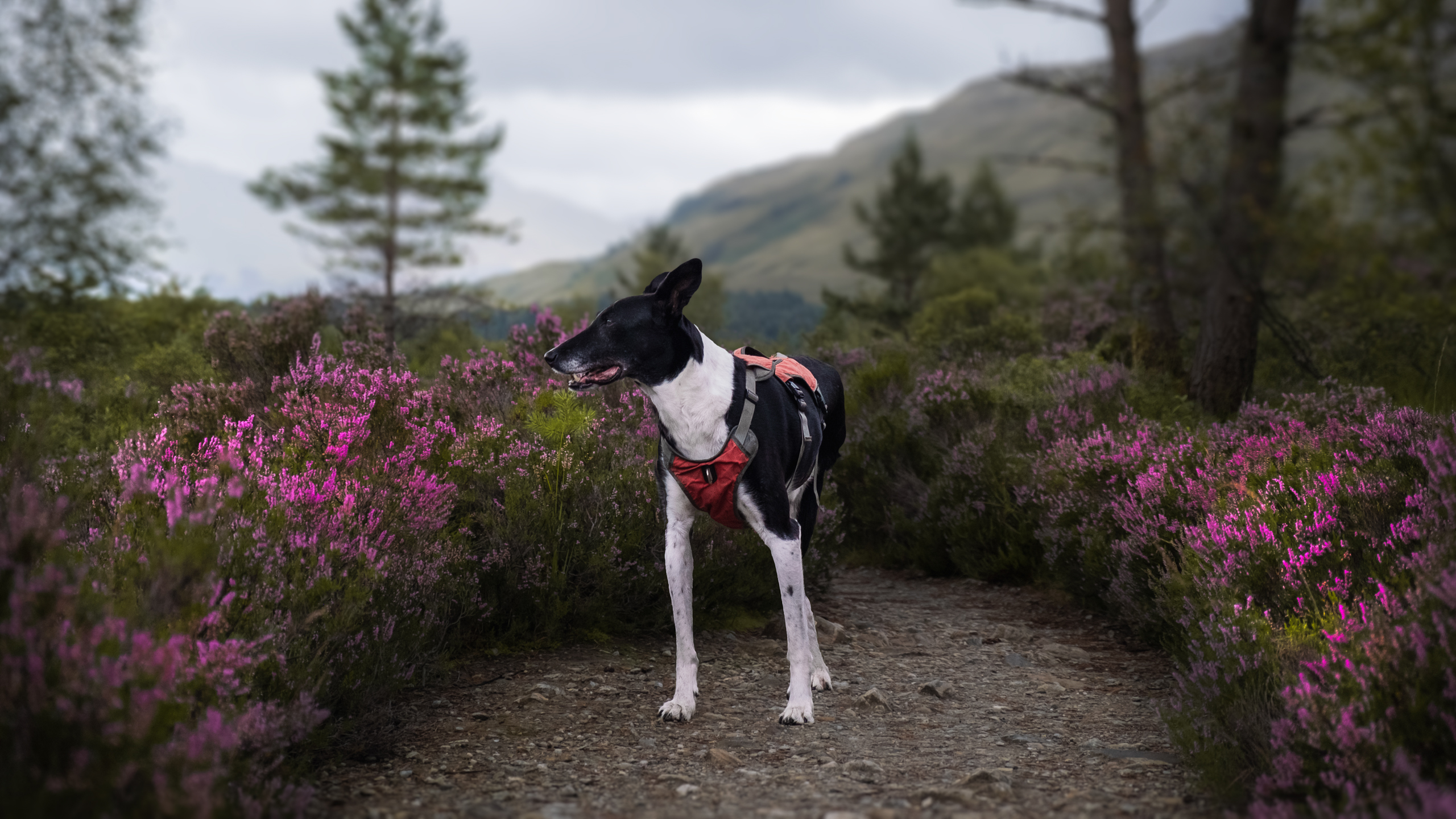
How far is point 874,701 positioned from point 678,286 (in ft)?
7.45

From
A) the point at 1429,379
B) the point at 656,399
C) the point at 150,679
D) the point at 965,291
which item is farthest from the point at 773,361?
the point at 965,291

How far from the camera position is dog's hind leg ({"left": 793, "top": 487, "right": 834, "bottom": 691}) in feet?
15.6

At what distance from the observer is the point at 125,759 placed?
240 cm

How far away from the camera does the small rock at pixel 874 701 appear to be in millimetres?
4590

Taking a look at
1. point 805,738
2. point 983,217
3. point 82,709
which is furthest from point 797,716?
point 983,217

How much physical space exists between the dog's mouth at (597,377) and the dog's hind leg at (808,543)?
4.26 ft

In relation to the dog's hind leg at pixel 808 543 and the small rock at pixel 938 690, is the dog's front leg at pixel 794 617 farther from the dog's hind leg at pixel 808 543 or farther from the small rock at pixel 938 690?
the small rock at pixel 938 690

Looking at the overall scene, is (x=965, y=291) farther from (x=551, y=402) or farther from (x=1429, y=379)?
(x=551, y=402)

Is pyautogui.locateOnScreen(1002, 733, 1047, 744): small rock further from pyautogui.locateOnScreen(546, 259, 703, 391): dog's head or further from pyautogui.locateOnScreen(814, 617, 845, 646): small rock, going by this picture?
pyautogui.locateOnScreen(546, 259, 703, 391): dog's head

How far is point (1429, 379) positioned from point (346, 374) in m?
8.35

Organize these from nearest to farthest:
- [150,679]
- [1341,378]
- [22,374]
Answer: [150,679]
[22,374]
[1341,378]

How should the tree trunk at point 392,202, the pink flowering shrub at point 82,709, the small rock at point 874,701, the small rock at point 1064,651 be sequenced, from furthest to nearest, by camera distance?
the tree trunk at point 392,202
the small rock at point 1064,651
the small rock at point 874,701
the pink flowering shrub at point 82,709

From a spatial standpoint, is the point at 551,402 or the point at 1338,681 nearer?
the point at 1338,681

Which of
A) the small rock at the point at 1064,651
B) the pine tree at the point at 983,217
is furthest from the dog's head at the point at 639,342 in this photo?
the pine tree at the point at 983,217
